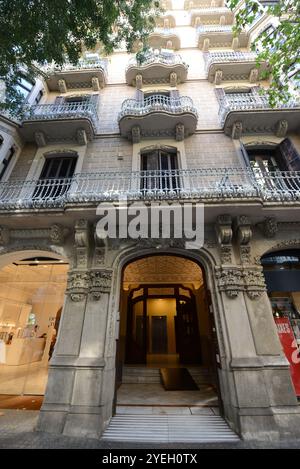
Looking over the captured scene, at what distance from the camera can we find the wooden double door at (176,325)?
8.91 metres

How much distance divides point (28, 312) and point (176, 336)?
6.14 metres

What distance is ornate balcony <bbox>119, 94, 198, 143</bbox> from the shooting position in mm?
7941

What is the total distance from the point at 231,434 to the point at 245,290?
2795 mm

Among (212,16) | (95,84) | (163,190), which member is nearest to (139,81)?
(95,84)

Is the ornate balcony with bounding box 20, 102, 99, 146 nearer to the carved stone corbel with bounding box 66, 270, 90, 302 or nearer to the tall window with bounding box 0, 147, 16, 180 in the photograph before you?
the tall window with bounding box 0, 147, 16, 180

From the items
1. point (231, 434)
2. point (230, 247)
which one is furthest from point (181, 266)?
point (231, 434)

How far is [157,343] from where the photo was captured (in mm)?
12953

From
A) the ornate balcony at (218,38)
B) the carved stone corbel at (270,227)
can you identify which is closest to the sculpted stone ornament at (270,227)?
the carved stone corbel at (270,227)

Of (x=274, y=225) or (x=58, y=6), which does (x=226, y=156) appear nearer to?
(x=274, y=225)

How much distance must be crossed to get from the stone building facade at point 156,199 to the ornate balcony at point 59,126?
0.05 metres

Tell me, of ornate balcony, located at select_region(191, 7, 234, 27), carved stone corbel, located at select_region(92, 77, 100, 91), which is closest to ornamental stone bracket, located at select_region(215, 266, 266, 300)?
carved stone corbel, located at select_region(92, 77, 100, 91)

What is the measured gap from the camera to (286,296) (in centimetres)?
589

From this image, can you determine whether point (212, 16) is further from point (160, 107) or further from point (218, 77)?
point (160, 107)

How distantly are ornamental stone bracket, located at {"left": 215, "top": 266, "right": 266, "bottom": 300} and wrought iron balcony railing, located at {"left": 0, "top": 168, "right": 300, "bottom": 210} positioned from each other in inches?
69.2
